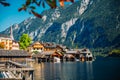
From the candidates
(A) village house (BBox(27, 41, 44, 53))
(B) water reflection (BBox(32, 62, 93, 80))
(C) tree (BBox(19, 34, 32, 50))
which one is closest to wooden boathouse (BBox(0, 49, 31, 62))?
(B) water reflection (BBox(32, 62, 93, 80))

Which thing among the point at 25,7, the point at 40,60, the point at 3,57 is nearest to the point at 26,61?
the point at 3,57

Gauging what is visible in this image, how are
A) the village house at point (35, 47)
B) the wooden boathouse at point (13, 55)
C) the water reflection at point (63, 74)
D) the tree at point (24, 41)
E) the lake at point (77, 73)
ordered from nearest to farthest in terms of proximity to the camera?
the lake at point (77, 73), the water reflection at point (63, 74), the wooden boathouse at point (13, 55), the tree at point (24, 41), the village house at point (35, 47)

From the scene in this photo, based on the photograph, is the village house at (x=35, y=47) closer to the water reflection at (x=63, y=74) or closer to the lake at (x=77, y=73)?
the lake at (x=77, y=73)

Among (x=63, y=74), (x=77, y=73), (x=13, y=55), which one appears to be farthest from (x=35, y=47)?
(x=63, y=74)

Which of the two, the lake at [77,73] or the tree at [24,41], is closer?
the lake at [77,73]

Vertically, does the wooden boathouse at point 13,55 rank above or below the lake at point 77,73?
above

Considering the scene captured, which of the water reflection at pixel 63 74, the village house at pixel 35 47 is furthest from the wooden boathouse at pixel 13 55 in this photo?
the village house at pixel 35 47

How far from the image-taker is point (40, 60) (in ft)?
411

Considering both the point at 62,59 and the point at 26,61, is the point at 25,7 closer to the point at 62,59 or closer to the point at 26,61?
the point at 26,61

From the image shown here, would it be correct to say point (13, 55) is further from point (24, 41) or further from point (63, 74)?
point (24, 41)

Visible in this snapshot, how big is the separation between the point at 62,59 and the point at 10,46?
25939 mm

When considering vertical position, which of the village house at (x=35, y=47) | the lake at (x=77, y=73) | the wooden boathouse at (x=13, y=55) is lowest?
the lake at (x=77, y=73)

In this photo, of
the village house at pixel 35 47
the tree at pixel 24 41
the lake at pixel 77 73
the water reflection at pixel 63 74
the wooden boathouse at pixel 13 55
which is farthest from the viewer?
the village house at pixel 35 47

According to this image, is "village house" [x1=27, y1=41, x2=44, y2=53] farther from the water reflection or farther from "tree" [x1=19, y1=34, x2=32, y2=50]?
the water reflection
